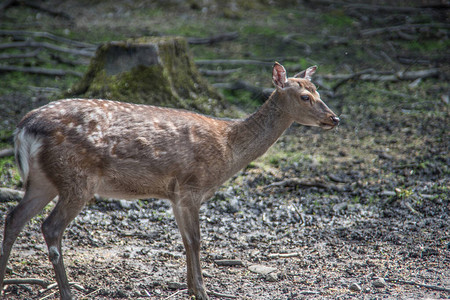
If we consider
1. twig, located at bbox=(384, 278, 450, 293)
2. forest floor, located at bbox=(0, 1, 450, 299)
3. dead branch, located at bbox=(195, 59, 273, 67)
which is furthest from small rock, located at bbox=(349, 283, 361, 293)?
dead branch, located at bbox=(195, 59, 273, 67)

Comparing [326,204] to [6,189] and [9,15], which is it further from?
[9,15]

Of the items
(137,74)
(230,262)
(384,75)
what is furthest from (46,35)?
(230,262)

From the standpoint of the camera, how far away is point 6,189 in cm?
662

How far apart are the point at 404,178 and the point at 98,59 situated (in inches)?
175

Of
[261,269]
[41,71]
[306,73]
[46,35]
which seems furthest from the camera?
[46,35]

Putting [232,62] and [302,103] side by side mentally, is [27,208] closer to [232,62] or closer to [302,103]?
[302,103]

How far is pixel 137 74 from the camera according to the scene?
26.8 feet

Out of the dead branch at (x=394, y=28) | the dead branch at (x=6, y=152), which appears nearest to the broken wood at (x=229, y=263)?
the dead branch at (x=6, y=152)

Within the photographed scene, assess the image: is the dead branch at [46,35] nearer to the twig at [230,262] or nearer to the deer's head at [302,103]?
the deer's head at [302,103]

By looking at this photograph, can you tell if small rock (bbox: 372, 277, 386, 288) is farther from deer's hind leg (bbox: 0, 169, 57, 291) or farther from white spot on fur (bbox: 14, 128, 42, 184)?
white spot on fur (bbox: 14, 128, 42, 184)

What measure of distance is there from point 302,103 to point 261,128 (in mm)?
A: 455

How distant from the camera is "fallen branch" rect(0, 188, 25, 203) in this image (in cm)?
654

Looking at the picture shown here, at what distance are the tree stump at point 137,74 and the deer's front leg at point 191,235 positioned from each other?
3173 mm

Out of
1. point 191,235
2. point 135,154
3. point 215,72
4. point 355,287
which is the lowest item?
point 355,287
